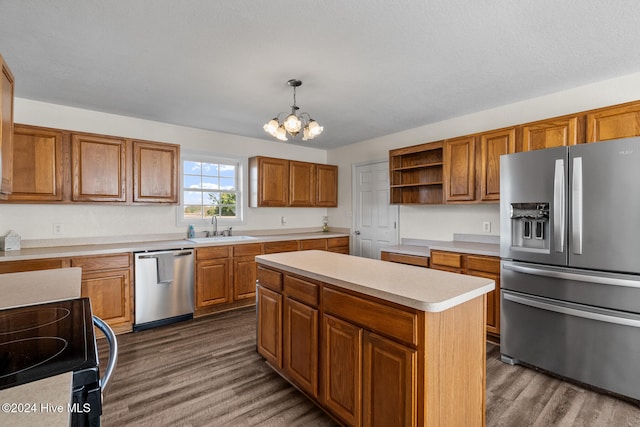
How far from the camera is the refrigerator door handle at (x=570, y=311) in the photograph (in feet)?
6.84

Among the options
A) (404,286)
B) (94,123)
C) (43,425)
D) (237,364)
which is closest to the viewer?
(43,425)

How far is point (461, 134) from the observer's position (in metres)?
3.85

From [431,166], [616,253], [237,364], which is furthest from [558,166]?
[237,364]

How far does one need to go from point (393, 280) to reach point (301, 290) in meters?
0.66

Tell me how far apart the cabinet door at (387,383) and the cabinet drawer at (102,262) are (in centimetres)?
284

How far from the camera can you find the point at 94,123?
3.60 m

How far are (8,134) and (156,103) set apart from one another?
182 centimetres

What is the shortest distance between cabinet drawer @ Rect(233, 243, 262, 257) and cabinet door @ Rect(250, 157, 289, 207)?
0.77 m

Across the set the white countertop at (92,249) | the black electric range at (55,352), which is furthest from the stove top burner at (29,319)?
the white countertop at (92,249)

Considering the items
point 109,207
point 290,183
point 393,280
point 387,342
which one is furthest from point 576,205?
point 109,207

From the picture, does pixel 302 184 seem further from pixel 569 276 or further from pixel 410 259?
pixel 569 276

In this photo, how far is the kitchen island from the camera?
1384 millimetres

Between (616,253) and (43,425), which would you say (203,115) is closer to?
(43,425)

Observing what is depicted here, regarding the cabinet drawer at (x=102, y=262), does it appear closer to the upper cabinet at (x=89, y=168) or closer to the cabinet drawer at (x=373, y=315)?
the upper cabinet at (x=89, y=168)
